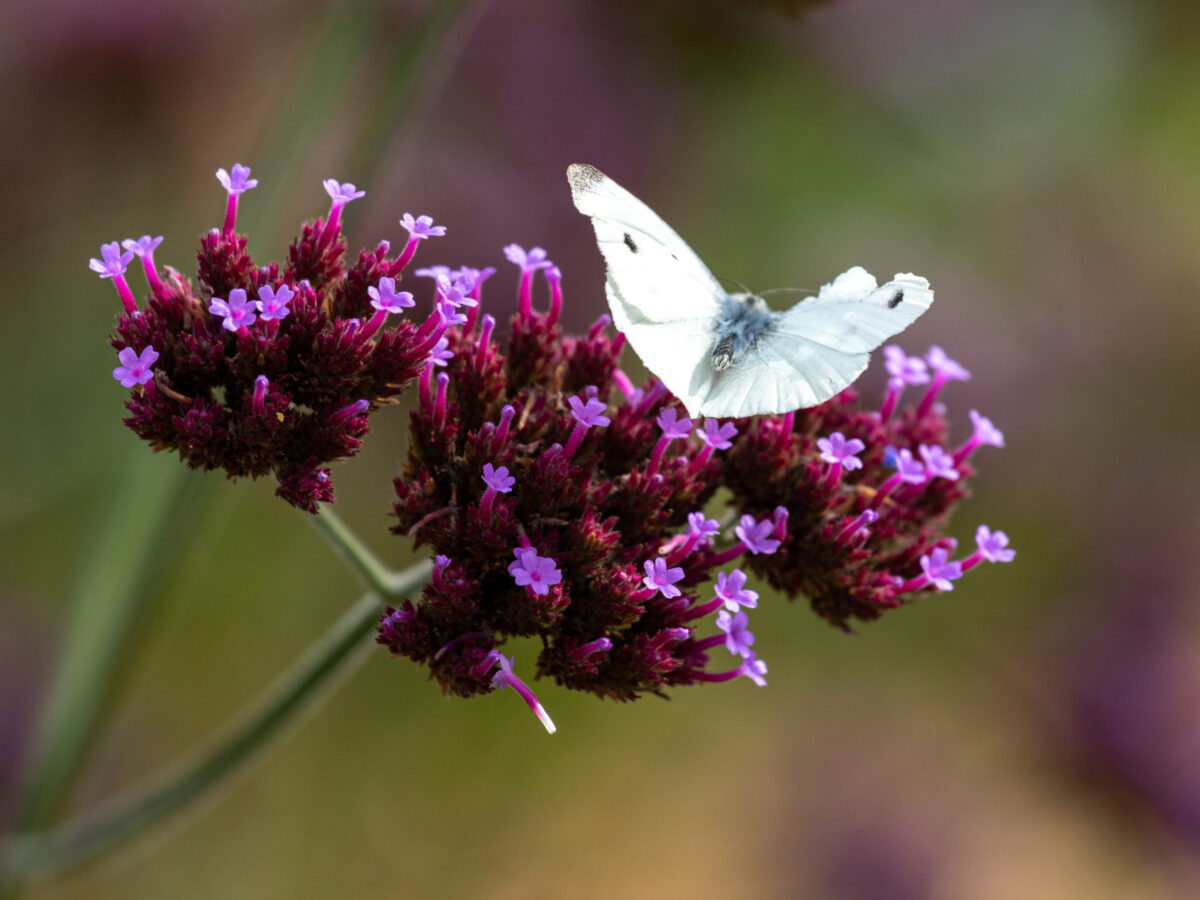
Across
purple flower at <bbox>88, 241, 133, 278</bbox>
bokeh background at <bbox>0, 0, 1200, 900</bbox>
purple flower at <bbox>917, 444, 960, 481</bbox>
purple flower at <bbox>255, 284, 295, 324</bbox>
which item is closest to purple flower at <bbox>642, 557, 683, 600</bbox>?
purple flower at <bbox>917, 444, 960, 481</bbox>

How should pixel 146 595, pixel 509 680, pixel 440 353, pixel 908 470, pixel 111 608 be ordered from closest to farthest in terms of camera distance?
pixel 509 680 → pixel 440 353 → pixel 908 470 → pixel 146 595 → pixel 111 608

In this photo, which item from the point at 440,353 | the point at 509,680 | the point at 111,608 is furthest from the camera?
the point at 111,608

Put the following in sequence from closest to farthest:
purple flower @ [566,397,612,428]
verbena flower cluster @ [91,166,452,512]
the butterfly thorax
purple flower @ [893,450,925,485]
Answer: verbena flower cluster @ [91,166,452,512], purple flower @ [566,397,612,428], the butterfly thorax, purple flower @ [893,450,925,485]

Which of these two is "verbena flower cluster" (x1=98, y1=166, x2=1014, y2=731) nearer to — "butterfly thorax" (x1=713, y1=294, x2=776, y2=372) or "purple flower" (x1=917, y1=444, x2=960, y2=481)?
"purple flower" (x1=917, y1=444, x2=960, y2=481)

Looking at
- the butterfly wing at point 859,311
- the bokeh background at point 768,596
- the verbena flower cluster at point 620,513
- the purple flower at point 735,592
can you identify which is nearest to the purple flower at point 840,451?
the verbena flower cluster at point 620,513

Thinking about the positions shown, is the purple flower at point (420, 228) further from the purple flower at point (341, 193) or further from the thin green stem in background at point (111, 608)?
the thin green stem in background at point (111, 608)

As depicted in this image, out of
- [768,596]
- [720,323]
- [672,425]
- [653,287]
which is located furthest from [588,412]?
[768,596]

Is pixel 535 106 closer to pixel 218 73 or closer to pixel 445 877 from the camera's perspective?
pixel 218 73

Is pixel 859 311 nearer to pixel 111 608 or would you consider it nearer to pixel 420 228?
pixel 420 228
